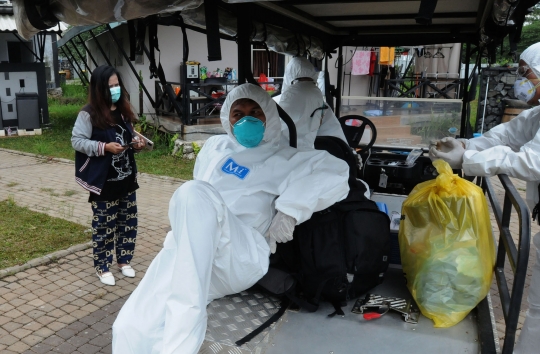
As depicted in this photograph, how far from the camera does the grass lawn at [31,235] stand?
4.85 metres

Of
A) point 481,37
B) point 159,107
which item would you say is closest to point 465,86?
point 481,37

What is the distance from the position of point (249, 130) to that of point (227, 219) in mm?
643

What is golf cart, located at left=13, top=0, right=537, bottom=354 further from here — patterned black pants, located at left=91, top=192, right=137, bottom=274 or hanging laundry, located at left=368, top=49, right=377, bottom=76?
hanging laundry, located at left=368, top=49, right=377, bottom=76

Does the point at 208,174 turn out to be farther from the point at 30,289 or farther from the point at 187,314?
the point at 30,289

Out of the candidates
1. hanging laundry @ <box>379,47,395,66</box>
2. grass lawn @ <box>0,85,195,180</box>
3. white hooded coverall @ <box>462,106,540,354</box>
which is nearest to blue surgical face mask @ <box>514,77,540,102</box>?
white hooded coverall @ <box>462,106,540,354</box>

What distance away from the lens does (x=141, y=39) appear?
2.74 m

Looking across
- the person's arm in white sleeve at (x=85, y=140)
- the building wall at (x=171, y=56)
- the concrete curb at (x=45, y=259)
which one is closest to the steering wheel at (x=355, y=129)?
the person's arm in white sleeve at (x=85, y=140)

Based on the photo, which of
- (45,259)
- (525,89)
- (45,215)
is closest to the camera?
(525,89)

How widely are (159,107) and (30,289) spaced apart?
24.7ft

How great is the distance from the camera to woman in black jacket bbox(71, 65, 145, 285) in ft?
12.6

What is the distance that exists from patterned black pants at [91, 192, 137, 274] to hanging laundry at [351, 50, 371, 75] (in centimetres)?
720

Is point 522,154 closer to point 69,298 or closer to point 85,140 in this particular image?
point 85,140

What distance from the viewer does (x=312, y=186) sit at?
98.7 inches

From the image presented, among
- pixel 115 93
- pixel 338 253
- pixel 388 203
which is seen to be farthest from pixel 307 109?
pixel 338 253
